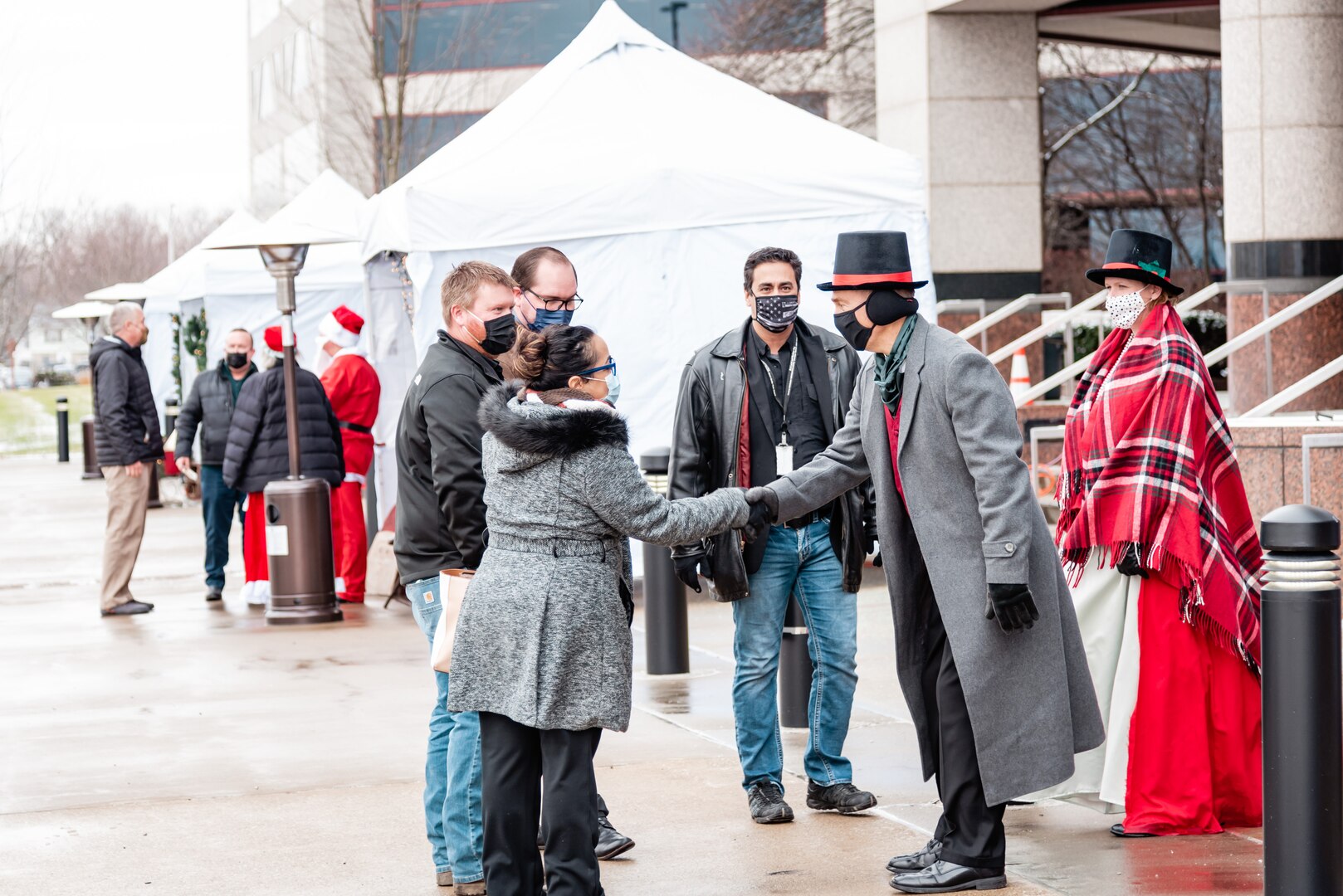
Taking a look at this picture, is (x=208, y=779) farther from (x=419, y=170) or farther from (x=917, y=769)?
(x=419, y=170)

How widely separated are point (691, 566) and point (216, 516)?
820cm

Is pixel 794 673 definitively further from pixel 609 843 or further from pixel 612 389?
pixel 612 389

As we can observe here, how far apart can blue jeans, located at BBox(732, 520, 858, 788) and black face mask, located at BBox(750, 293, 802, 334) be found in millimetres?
745

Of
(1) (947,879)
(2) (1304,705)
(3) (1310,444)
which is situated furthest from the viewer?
(3) (1310,444)

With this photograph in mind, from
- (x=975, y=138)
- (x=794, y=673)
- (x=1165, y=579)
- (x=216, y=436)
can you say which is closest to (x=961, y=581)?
(x=1165, y=579)

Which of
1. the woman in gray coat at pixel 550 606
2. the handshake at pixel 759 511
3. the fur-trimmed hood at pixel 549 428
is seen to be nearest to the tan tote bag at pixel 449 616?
the woman in gray coat at pixel 550 606

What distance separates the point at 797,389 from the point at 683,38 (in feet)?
131

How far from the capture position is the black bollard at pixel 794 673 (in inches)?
296

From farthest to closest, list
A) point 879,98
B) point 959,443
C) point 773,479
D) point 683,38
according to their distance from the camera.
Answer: point 683,38 → point 879,98 → point 773,479 → point 959,443

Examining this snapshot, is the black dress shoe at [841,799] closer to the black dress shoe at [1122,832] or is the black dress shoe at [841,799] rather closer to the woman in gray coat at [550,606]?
the black dress shoe at [1122,832]

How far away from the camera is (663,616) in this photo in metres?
9.23

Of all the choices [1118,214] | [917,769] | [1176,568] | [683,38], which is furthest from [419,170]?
[683,38]

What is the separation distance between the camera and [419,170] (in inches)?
471

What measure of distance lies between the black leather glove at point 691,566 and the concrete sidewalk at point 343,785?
877 millimetres
